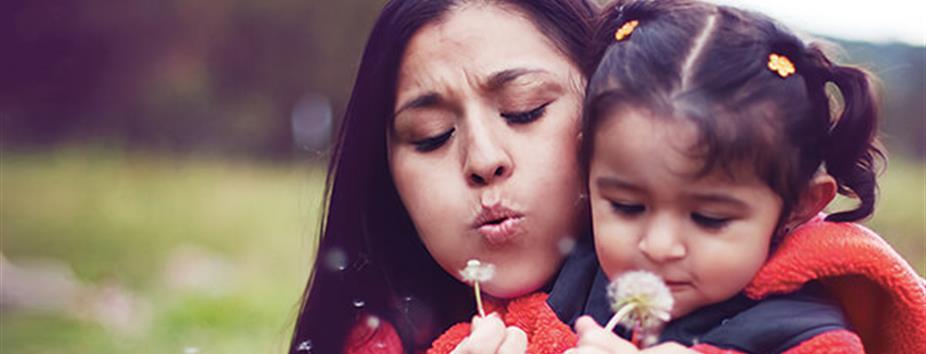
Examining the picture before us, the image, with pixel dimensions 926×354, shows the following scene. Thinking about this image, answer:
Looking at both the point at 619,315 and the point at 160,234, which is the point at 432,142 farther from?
the point at 160,234

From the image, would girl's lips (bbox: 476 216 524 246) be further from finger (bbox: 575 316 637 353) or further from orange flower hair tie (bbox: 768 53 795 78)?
orange flower hair tie (bbox: 768 53 795 78)

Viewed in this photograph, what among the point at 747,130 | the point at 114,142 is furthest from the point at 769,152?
the point at 114,142

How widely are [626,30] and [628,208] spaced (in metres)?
0.21

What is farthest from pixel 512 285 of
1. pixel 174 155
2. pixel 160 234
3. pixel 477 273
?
pixel 174 155

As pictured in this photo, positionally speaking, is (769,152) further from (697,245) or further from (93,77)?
(93,77)

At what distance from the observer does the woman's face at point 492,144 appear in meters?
1.57

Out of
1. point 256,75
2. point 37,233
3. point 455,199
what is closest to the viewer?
point 455,199

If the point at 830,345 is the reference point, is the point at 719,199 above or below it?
above

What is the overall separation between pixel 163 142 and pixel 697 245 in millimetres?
4036

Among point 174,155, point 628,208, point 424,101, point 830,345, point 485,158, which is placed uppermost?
point 174,155

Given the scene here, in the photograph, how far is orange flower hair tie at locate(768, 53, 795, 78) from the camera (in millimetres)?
1360

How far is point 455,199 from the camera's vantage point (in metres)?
1.61

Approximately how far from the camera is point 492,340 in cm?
150

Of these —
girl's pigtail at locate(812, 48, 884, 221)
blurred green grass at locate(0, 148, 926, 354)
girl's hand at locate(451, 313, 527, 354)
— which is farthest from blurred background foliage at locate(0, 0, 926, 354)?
girl's pigtail at locate(812, 48, 884, 221)
